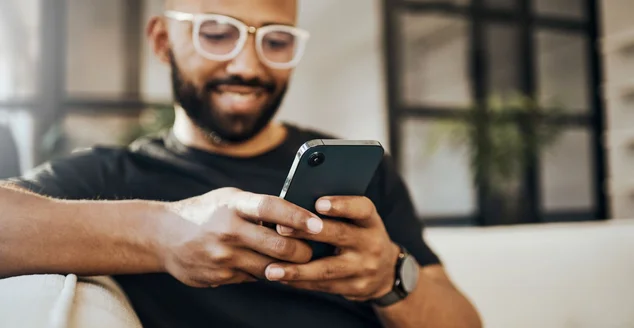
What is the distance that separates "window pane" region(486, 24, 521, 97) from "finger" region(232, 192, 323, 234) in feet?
16.0

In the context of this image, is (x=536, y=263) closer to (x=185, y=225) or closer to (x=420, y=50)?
(x=185, y=225)

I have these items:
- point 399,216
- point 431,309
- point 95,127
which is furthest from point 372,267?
point 95,127

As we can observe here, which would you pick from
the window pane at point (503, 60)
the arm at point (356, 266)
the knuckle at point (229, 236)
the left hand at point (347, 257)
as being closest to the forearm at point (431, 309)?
the arm at point (356, 266)

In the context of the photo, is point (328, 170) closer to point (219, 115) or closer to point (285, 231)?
point (285, 231)

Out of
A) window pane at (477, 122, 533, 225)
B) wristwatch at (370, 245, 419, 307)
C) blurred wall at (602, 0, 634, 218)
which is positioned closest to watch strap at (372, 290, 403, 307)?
wristwatch at (370, 245, 419, 307)

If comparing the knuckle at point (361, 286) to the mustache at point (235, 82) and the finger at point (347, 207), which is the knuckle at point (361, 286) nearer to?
the finger at point (347, 207)

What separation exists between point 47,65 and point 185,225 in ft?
13.9

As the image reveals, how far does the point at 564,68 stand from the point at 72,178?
559 centimetres

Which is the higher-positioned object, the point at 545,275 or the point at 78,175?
the point at 78,175

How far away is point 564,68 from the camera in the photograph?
563cm

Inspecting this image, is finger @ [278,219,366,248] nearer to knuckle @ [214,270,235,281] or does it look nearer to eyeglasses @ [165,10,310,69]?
knuckle @ [214,270,235,281]

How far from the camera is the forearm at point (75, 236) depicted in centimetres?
70

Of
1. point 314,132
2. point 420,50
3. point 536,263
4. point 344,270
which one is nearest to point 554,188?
point 420,50

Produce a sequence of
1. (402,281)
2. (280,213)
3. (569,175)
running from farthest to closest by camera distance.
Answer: (569,175), (402,281), (280,213)
